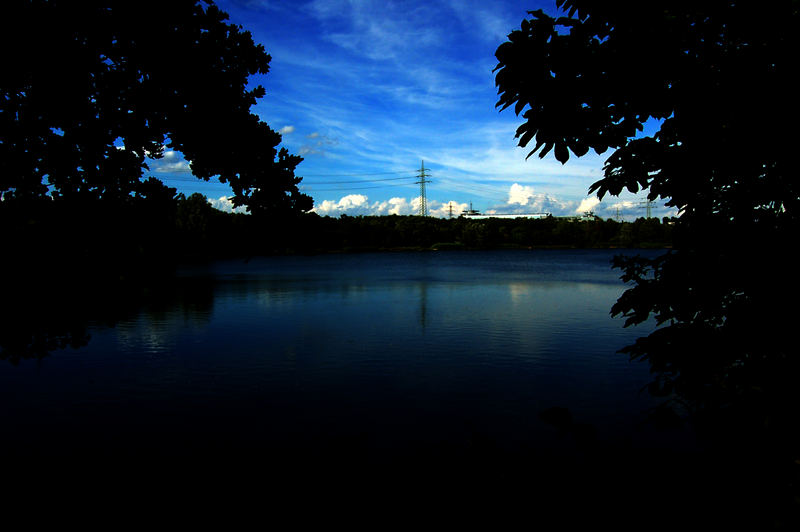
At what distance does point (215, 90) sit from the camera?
31.1 feet

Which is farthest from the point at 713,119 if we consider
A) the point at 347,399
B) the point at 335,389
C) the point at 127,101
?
the point at 335,389

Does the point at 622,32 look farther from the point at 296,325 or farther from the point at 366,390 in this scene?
the point at 296,325

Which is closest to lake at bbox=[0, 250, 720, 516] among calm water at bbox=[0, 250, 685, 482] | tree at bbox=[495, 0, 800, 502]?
calm water at bbox=[0, 250, 685, 482]

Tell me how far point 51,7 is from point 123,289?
14.5 ft

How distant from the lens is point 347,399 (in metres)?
18.6

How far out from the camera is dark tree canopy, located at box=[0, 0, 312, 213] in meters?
7.78

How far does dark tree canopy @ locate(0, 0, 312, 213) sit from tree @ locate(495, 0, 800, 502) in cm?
575

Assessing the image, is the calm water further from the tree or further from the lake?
the tree

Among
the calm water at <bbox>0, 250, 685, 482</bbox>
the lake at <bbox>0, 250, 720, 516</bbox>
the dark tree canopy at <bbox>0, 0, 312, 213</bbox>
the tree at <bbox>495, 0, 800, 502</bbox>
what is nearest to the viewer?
the tree at <bbox>495, 0, 800, 502</bbox>

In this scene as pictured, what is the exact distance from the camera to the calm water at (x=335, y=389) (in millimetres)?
14570

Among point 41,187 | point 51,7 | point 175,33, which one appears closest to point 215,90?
point 175,33

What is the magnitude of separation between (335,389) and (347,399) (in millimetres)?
1358

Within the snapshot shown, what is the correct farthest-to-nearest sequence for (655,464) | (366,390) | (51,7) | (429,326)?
(429,326), (366,390), (655,464), (51,7)

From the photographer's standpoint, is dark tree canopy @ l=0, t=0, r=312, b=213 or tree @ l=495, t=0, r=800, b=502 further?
dark tree canopy @ l=0, t=0, r=312, b=213
